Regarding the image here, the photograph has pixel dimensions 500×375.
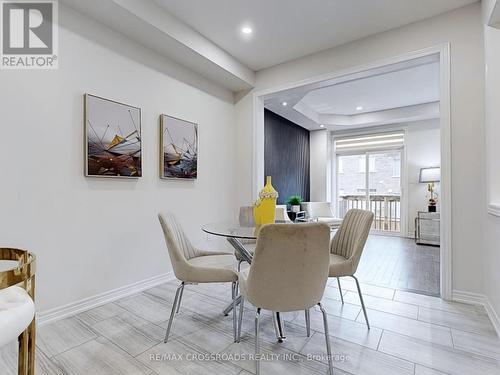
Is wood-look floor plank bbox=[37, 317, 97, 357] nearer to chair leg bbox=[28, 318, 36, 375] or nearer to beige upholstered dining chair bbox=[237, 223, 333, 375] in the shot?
chair leg bbox=[28, 318, 36, 375]

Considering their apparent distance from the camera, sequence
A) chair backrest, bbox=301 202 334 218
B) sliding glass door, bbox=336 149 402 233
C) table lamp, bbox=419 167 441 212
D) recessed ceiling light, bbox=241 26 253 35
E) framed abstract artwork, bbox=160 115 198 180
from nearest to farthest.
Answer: recessed ceiling light, bbox=241 26 253 35 → framed abstract artwork, bbox=160 115 198 180 → table lamp, bbox=419 167 441 212 → chair backrest, bbox=301 202 334 218 → sliding glass door, bbox=336 149 402 233

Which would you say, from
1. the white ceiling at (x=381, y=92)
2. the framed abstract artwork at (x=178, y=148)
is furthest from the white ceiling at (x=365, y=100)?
the framed abstract artwork at (x=178, y=148)

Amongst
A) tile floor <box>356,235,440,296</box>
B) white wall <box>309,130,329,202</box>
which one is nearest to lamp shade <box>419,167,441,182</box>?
tile floor <box>356,235,440,296</box>

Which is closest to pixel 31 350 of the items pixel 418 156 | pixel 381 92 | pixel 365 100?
pixel 381 92

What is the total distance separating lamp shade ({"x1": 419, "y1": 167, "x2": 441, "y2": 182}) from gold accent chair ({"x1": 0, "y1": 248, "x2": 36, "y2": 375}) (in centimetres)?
633

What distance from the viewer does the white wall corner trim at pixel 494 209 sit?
1821 mm

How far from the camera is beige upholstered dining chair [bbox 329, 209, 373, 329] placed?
1959 mm

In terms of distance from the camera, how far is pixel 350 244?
86.4 inches

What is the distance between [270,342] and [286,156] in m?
4.23

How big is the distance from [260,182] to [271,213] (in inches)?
72.2

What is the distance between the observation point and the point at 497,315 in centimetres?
192

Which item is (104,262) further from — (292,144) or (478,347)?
(292,144)

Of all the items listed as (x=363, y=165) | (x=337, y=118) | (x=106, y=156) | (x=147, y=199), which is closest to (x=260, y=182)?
(x=147, y=199)

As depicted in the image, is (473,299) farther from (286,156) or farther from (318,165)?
(318,165)
